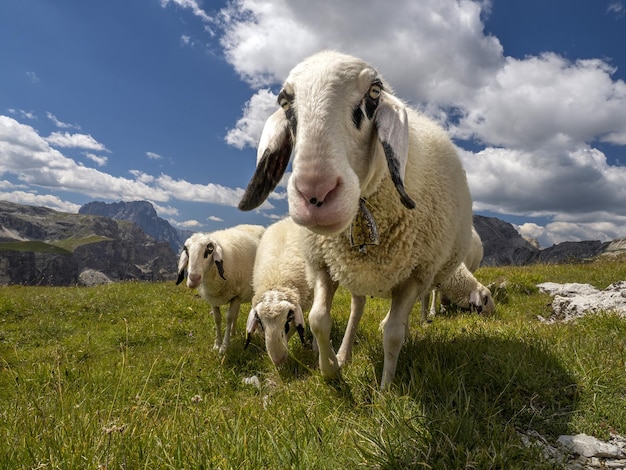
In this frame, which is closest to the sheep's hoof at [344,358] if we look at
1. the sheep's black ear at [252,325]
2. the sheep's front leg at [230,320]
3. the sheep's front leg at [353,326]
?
the sheep's front leg at [353,326]

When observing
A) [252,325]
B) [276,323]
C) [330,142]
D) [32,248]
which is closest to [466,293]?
[276,323]

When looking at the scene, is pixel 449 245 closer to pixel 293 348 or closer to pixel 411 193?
pixel 411 193

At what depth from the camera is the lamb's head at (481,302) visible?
8.68 m

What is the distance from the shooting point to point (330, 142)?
269 centimetres

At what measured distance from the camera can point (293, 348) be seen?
6.60m

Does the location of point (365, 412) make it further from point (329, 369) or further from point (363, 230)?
point (363, 230)

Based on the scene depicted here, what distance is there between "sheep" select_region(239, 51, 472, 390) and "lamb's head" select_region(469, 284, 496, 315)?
14.2 ft

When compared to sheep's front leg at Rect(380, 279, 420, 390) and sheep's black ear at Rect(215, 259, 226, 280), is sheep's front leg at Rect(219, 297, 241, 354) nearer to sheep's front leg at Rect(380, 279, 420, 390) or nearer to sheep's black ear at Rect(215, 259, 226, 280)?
sheep's black ear at Rect(215, 259, 226, 280)

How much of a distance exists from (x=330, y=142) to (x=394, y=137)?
0.51 metres

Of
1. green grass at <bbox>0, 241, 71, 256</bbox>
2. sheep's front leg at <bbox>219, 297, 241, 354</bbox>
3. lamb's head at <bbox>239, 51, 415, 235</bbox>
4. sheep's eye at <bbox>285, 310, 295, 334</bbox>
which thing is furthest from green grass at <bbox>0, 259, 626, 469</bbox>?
green grass at <bbox>0, 241, 71, 256</bbox>

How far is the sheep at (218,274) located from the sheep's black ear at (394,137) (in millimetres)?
5711

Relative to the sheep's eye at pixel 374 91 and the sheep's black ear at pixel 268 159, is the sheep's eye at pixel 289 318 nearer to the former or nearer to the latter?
the sheep's black ear at pixel 268 159

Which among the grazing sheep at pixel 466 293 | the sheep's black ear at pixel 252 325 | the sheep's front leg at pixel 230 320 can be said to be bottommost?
the sheep's front leg at pixel 230 320

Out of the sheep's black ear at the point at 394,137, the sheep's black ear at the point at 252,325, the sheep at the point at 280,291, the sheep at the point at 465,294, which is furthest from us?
the sheep at the point at 465,294
